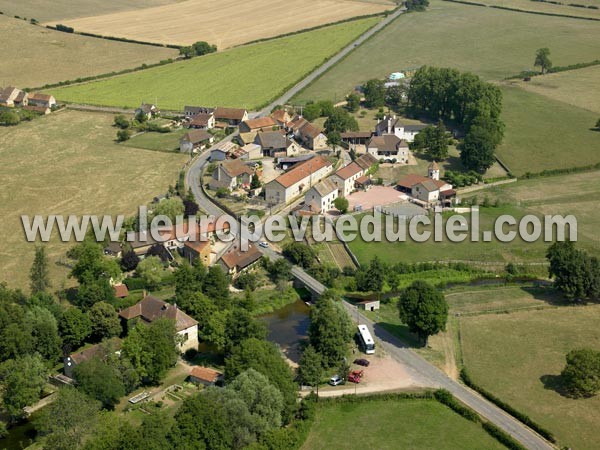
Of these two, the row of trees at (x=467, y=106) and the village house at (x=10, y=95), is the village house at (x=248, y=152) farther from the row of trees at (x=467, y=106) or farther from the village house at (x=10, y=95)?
the village house at (x=10, y=95)

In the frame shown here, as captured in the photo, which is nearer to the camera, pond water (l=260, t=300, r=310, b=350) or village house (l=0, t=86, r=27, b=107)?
pond water (l=260, t=300, r=310, b=350)

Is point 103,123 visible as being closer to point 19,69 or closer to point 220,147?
point 220,147

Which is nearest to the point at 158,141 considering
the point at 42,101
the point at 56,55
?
the point at 42,101

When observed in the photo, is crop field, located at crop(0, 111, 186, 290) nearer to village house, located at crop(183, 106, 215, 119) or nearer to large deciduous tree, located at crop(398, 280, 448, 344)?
village house, located at crop(183, 106, 215, 119)

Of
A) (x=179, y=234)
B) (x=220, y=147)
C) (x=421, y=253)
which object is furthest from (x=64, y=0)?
(x=421, y=253)

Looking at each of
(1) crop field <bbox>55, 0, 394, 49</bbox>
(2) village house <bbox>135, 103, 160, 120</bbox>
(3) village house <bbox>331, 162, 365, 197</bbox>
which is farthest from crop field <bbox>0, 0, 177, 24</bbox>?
(3) village house <bbox>331, 162, 365, 197</bbox>
